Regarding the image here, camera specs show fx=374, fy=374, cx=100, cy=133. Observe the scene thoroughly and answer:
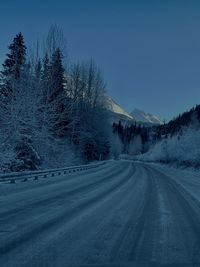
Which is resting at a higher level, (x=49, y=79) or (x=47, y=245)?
(x=49, y=79)

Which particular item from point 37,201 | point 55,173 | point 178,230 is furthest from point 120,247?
point 55,173

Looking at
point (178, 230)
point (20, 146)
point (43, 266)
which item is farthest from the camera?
point (20, 146)

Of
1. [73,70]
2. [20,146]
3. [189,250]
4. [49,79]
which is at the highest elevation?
[73,70]

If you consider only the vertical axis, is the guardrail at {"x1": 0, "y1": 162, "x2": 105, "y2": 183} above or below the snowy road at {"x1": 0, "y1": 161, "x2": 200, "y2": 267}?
above

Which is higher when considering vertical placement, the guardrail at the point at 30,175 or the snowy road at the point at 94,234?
the guardrail at the point at 30,175

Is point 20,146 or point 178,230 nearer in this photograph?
point 178,230

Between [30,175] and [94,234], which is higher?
[30,175]

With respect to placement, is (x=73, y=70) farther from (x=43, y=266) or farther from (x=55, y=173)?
(x=43, y=266)

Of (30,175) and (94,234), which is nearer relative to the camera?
(94,234)

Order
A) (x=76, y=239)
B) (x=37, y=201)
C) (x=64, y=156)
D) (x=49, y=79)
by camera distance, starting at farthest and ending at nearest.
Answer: (x=64, y=156) → (x=49, y=79) → (x=37, y=201) → (x=76, y=239)

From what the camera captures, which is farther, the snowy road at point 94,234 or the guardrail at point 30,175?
the guardrail at point 30,175

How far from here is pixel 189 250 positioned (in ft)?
20.7

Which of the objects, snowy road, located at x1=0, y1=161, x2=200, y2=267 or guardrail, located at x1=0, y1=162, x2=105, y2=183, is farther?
guardrail, located at x1=0, y1=162, x2=105, y2=183

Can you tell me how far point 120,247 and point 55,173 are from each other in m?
20.1
